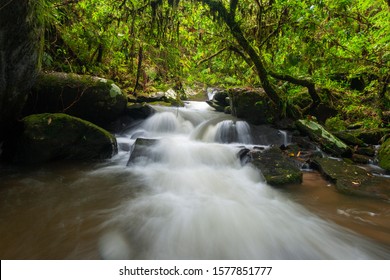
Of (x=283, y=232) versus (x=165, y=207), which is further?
(x=165, y=207)

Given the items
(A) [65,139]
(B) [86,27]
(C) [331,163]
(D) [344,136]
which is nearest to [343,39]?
(C) [331,163]

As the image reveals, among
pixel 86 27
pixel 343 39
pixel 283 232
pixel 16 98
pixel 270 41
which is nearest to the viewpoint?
pixel 283 232

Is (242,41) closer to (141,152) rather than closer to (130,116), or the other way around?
(141,152)

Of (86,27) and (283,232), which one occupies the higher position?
(86,27)

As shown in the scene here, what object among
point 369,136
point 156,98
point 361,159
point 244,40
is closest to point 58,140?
point 244,40

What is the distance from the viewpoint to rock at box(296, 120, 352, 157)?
5789mm

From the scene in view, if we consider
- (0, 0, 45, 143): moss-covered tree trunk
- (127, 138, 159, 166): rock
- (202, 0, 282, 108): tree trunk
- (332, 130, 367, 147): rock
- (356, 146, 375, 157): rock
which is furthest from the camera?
(332, 130, 367, 147): rock

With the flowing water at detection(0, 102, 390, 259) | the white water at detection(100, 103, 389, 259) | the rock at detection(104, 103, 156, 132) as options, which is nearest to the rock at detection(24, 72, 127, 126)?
the rock at detection(104, 103, 156, 132)

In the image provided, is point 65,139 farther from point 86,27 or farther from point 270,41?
point 270,41

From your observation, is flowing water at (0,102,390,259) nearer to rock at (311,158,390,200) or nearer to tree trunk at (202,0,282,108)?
rock at (311,158,390,200)

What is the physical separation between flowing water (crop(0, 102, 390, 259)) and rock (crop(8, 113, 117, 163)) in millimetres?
282

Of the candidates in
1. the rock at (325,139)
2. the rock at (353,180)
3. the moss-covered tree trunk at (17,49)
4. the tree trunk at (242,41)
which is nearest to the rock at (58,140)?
the moss-covered tree trunk at (17,49)

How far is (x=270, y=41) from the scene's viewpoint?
18.8 feet

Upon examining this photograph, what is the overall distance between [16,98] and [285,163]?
4.95 m
